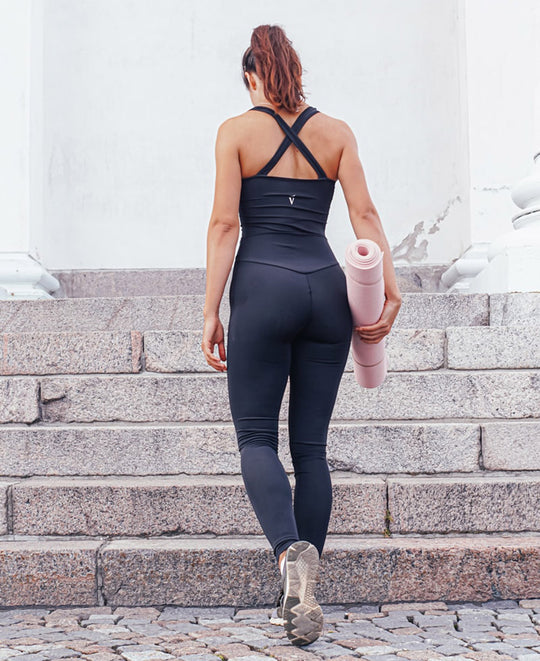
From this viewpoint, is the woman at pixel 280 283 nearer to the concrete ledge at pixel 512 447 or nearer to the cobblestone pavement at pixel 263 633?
the cobblestone pavement at pixel 263 633

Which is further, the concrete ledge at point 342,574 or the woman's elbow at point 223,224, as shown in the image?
the concrete ledge at point 342,574

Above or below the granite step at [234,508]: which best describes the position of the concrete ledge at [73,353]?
above

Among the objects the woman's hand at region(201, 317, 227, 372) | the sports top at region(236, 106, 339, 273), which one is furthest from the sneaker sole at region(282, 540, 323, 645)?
the sports top at region(236, 106, 339, 273)

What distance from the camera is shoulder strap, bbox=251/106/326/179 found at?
253cm

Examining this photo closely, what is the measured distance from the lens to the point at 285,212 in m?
2.56

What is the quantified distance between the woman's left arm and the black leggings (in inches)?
2.4

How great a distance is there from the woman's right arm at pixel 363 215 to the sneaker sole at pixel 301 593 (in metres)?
0.72

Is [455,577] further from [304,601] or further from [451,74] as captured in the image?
[451,74]

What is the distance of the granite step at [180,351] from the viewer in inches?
161

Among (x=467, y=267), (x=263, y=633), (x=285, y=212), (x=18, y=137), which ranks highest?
(x=18, y=137)

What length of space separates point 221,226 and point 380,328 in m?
0.60

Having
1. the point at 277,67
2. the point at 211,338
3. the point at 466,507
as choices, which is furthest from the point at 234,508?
the point at 277,67

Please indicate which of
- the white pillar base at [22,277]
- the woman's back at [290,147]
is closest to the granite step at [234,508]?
the woman's back at [290,147]

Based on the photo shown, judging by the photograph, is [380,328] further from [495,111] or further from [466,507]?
[495,111]
